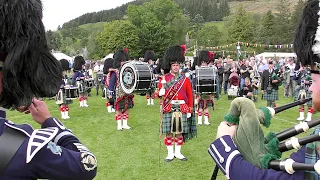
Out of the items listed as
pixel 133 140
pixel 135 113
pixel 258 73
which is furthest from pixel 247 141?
pixel 258 73

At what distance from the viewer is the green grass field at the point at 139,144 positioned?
577cm

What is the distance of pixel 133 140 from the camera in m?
7.96

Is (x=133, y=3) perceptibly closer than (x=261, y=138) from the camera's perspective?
No

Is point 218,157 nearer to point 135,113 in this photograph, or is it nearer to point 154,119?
point 154,119

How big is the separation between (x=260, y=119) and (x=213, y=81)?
693 cm

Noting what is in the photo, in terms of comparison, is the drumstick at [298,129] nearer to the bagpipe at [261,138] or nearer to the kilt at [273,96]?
the bagpipe at [261,138]

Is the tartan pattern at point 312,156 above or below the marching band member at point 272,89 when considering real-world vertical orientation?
above

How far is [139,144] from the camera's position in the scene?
759 centimetres

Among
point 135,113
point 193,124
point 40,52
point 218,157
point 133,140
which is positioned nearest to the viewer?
point 40,52

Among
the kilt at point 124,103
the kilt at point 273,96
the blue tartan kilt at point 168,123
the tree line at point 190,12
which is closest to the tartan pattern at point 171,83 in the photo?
the blue tartan kilt at point 168,123

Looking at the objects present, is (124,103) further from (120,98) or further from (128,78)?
(128,78)

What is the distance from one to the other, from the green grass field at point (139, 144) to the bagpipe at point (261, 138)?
3.87 metres

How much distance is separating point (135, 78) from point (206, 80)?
197 cm

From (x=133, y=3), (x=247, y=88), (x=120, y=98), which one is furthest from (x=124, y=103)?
(x=133, y=3)
